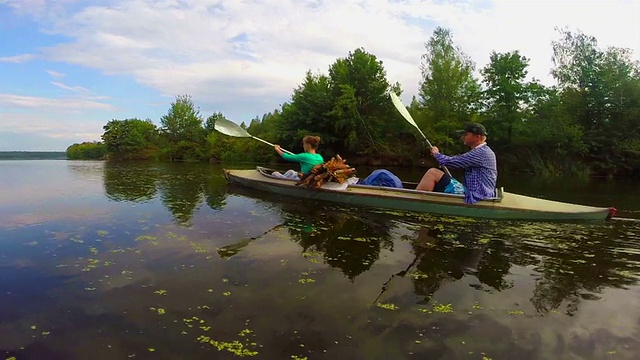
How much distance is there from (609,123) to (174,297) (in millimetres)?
36597

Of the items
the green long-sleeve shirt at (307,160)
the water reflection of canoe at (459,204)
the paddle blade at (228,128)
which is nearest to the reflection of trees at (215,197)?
the paddle blade at (228,128)

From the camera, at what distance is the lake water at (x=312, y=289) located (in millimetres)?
2945

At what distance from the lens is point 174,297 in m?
3.72

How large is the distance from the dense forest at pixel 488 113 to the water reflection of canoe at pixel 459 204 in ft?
77.4

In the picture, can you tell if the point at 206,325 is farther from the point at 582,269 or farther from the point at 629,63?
the point at 629,63

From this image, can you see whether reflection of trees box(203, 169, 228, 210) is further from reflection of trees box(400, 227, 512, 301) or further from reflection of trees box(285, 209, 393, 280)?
reflection of trees box(400, 227, 512, 301)

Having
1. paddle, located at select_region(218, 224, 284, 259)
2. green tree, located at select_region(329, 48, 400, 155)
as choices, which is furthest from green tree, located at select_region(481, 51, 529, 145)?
paddle, located at select_region(218, 224, 284, 259)

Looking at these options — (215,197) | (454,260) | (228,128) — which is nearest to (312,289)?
(454,260)

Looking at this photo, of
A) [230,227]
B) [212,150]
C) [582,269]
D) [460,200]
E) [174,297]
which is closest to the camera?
[174,297]

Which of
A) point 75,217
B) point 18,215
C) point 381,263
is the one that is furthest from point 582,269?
point 18,215

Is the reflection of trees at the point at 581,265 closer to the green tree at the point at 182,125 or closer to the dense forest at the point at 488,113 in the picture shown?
the dense forest at the point at 488,113

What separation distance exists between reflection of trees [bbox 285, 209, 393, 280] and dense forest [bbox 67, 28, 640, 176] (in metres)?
26.0

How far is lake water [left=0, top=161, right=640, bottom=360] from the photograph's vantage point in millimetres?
2945

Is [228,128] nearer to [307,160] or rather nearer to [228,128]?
[228,128]
